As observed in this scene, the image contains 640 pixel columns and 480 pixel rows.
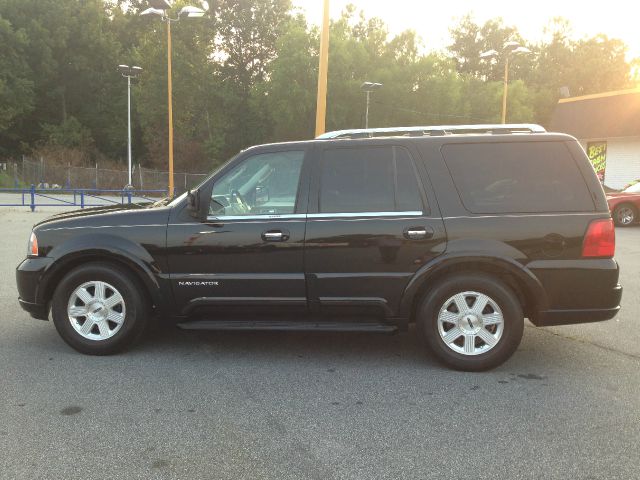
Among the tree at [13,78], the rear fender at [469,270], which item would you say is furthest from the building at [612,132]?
the tree at [13,78]

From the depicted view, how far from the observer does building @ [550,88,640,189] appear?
1125 inches

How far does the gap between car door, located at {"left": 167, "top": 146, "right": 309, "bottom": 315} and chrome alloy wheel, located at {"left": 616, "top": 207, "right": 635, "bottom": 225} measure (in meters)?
15.7

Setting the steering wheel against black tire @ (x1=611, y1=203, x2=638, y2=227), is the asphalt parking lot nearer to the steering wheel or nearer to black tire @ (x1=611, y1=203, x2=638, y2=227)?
the steering wheel

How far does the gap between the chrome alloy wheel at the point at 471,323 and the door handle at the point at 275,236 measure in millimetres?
1390

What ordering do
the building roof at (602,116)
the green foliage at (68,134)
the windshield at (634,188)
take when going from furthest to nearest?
1. the green foliage at (68,134)
2. the building roof at (602,116)
3. the windshield at (634,188)

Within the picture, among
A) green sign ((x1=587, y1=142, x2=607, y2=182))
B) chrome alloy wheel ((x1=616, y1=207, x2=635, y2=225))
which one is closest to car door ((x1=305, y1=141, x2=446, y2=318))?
chrome alloy wheel ((x1=616, y1=207, x2=635, y2=225))

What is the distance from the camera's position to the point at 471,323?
184 inches

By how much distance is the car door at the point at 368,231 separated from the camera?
4.64 meters

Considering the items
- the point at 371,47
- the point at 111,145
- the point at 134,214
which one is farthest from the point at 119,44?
the point at 134,214

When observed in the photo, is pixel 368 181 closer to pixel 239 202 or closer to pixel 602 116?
pixel 239 202

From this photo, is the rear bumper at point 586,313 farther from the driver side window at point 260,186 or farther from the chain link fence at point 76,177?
the chain link fence at point 76,177

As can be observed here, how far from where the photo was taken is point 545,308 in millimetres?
4633

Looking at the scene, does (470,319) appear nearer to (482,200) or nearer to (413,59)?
(482,200)

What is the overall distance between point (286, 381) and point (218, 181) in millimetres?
1736
